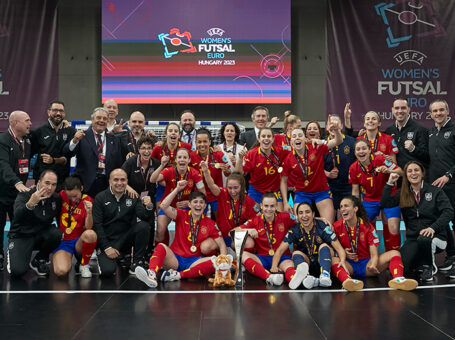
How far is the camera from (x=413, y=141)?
663cm

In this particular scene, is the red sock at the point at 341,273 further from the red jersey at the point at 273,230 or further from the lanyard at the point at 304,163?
the lanyard at the point at 304,163

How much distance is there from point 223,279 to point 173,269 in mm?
765

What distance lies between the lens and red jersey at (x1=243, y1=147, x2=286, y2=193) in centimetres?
652

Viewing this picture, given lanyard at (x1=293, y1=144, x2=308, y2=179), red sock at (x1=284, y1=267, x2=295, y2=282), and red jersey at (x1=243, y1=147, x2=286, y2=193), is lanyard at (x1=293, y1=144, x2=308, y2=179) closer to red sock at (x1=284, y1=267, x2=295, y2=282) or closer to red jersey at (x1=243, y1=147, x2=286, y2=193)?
red jersey at (x1=243, y1=147, x2=286, y2=193)

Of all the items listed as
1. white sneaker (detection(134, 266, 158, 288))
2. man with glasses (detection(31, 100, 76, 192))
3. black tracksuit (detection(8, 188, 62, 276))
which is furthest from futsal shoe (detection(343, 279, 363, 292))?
man with glasses (detection(31, 100, 76, 192))

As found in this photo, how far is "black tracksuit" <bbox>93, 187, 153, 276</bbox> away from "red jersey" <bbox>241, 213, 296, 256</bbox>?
4.67 ft

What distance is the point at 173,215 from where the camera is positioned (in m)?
5.88

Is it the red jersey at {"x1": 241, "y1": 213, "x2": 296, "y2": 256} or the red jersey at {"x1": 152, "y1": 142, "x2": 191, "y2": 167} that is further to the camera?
the red jersey at {"x1": 152, "y1": 142, "x2": 191, "y2": 167}

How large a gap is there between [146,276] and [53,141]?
281 cm

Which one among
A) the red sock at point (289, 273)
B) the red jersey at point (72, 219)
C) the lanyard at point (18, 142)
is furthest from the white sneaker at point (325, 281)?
the lanyard at point (18, 142)

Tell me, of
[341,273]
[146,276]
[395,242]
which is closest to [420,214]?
[395,242]

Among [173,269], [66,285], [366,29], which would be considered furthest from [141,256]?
[366,29]

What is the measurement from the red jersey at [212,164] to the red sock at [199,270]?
1.25 meters

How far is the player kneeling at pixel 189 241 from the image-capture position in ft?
18.1
